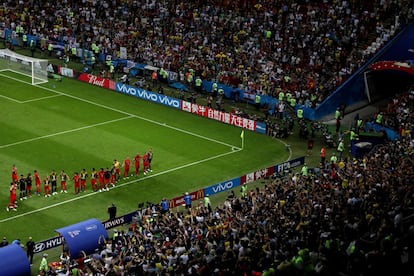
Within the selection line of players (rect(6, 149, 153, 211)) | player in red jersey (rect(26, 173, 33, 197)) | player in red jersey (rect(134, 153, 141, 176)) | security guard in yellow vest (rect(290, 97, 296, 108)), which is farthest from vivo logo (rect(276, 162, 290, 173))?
player in red jersey (rect(26, 173, 33, 197))

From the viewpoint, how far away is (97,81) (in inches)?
2557

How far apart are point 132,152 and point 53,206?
898 centimetres

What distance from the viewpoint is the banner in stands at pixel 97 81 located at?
63.9m

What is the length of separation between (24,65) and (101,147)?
1923 cm

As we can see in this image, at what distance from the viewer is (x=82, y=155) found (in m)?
49.0

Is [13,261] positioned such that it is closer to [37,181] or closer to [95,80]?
[37,181]

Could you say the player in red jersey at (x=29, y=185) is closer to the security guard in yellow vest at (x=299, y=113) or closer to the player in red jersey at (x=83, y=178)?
the player in red jersey at (x=83, y=178)

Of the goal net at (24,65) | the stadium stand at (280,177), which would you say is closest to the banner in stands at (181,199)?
the stadium stand at (280,177)

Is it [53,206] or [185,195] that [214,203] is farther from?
[53,206]

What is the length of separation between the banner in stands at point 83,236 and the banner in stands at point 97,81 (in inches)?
1188

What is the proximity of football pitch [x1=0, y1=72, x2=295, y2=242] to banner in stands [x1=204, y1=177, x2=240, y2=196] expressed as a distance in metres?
2.05

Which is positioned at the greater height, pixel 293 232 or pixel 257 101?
pixel 293 232

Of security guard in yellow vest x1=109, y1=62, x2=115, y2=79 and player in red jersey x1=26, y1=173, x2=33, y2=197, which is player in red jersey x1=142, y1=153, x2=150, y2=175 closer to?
player in red jersey x1=26, y1=173, x2=33, y2=197

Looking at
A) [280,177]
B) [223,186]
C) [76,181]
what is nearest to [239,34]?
[280,177]
